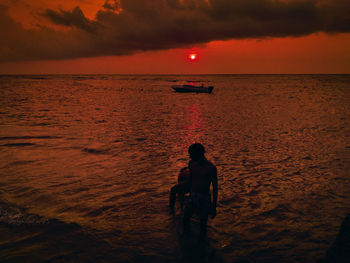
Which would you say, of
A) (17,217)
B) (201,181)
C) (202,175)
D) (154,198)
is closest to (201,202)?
(201,181)

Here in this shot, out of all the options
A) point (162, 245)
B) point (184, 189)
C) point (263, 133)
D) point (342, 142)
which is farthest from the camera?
point (263, 133)

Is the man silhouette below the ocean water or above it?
above

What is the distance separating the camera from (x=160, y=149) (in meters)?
12.4

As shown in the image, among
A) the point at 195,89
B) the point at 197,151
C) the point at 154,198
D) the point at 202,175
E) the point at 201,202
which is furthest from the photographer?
the point at 195,89

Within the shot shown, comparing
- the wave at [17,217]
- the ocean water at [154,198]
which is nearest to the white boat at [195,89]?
the ocean water at [154,198]

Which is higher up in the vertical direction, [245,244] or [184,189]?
[184,189]

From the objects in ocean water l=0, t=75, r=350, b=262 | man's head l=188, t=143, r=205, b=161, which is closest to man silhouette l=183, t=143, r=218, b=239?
man's head l=188, t=143, r=205, b=161

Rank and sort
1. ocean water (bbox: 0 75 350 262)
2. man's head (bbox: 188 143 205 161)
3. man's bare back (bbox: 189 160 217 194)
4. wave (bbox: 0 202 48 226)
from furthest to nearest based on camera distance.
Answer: wave (bbox: 0 202 48 226)
ocean water (bbox: 0 75 350 262)
man's bare back (bbox: 189 160 217 194)
man's head (bbox: 188 143 205 161)

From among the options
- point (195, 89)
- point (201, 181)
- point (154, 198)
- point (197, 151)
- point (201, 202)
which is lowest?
point (154, 198)

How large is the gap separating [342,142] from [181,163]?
9.51m

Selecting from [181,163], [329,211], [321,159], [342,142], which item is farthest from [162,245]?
[342,142]

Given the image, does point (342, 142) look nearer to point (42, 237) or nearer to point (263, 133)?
point (263, 133)

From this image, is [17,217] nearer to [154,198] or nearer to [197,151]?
[154,198]

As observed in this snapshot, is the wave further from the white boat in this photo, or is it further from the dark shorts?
the white boat
